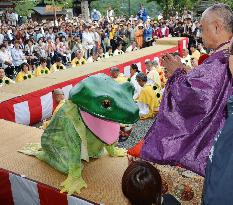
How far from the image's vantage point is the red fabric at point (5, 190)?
3.13 m

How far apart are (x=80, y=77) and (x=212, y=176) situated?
5.50 metres

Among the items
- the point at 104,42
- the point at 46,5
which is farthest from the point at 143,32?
the point at 46,5

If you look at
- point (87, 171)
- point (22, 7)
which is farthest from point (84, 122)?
point (22, 7)

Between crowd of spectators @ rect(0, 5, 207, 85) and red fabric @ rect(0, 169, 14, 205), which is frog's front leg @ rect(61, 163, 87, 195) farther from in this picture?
crowd of spectators @ rect(0, 5, 207, 85)

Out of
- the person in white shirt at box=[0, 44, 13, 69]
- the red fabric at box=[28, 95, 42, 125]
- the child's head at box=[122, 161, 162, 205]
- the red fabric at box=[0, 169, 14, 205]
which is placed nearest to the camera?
the child's head at box=[122, 161, 162, 205]

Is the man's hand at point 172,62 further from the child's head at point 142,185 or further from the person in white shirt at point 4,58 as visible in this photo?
the person in white shirt at point 4,58

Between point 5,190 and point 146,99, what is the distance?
126 inches

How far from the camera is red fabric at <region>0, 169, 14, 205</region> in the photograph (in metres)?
3.13

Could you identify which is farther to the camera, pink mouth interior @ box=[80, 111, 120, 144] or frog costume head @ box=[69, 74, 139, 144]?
pink mouth interior @ box=[80, 111, 120, 144]

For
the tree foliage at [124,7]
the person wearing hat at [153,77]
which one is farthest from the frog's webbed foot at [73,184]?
the tree foliage at [124,7]

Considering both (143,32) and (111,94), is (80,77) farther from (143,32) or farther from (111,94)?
(143,32)

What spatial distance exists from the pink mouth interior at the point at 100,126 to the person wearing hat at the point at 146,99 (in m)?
3.08

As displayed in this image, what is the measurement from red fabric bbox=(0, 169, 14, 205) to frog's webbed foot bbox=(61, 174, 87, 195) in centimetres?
63

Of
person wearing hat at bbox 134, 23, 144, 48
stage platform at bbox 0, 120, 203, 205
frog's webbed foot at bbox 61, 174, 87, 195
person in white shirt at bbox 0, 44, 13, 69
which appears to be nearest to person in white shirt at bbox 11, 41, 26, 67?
person in white shirt at bbox 0, 44, 13, 69
